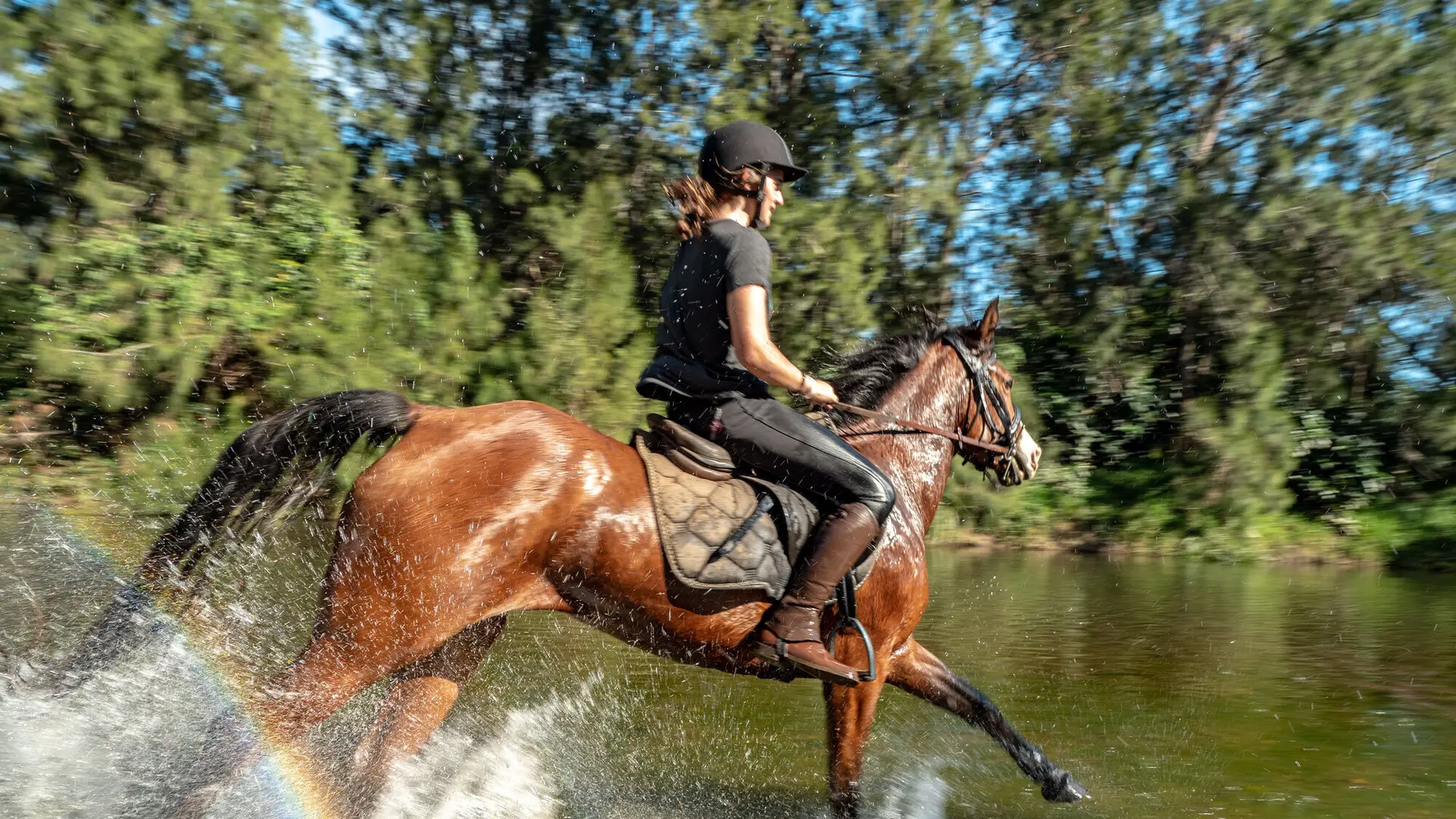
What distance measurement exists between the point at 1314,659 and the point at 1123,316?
12919 millimetres

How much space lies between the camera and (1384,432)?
1864cm

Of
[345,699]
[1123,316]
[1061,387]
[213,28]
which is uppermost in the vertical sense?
[213,28]

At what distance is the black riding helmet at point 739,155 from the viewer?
437 centimetres

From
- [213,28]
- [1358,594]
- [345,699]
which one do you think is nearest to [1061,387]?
[1358,594]

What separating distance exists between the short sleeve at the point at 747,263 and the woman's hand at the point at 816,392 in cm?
45

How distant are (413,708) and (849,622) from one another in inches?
70.6

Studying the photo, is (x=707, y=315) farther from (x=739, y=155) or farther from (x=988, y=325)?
(x=988, y=325)

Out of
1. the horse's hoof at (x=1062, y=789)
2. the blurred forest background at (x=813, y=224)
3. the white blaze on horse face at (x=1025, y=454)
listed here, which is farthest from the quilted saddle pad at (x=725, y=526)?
the blurred forest background at (x=813, y=224)

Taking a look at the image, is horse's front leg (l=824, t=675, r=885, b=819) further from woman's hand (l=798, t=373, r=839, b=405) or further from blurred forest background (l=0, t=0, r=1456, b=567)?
blurred forest background (l=0, t=0, r=1456, b=567)

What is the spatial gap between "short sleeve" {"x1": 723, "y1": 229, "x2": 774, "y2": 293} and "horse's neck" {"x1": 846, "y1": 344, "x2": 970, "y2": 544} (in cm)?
124

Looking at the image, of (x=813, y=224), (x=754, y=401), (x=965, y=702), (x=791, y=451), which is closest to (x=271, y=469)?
(x=754, y=401)

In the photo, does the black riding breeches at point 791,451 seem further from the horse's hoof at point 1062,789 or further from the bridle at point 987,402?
the horse's hoof at point 1062,789

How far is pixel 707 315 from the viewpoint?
170 inches

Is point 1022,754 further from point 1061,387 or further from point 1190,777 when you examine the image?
point 1061,387
